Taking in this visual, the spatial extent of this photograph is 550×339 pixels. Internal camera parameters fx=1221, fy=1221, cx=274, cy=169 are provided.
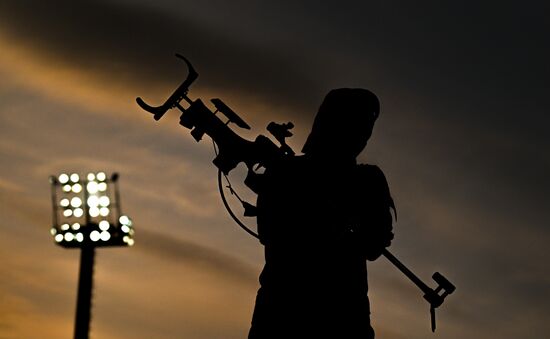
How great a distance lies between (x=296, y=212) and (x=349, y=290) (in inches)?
22.8

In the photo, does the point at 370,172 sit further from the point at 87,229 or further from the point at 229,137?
the point at 87,229

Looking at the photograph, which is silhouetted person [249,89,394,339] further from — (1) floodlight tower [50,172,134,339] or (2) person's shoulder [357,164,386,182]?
(1) floodlight tower [50,172,134,339]

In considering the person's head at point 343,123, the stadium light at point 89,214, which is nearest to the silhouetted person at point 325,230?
the person's head at point 343,123

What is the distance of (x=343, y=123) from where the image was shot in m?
7.72

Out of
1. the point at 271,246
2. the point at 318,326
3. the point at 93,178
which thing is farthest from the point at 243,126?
the point at 93,178

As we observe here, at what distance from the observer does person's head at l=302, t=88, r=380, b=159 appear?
7.70 meters

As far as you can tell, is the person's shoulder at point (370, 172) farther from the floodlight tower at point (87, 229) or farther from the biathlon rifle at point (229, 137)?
the floodlight tower at point (87, 229)

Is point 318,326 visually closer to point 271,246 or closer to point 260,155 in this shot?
point 271,246

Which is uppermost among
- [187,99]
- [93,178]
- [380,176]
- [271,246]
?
[93,178]

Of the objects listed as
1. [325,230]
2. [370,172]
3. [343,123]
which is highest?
[343,123]

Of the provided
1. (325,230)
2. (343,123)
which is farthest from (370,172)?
(325,230)

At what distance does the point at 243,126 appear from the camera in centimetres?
781

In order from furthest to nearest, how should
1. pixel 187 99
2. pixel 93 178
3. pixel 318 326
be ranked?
pixel 93 178
pixel 187 99
pixel 318 326

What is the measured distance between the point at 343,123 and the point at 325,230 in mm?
704
